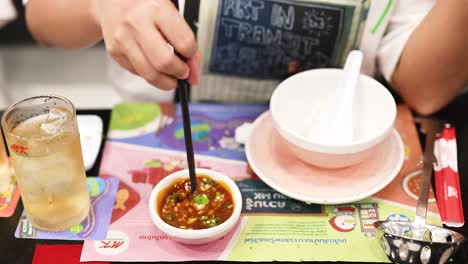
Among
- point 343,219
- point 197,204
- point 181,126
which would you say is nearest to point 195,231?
point 197,204

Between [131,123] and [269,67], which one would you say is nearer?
[131,123]

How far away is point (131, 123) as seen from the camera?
1.38 meters

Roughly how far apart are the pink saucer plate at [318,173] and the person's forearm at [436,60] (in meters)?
0.16

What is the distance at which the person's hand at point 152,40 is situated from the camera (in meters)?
1.01

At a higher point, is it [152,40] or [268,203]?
[152,40]

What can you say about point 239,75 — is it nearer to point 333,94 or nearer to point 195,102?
point 195,102

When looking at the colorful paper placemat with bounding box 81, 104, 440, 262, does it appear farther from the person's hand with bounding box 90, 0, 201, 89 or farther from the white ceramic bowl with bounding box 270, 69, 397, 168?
the person's hand with bounding box 90, 0, 201, 89

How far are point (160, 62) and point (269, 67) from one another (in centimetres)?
54

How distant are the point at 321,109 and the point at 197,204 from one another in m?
0.44

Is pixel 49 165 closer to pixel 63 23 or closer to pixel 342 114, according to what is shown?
pixel 63 23

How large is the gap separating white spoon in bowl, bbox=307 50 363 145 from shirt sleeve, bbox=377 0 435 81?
174 mm

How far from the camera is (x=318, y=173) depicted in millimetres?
1214

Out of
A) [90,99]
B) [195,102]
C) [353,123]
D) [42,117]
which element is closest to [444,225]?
[353,123]

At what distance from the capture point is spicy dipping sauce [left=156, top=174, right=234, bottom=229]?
3.42 ft
